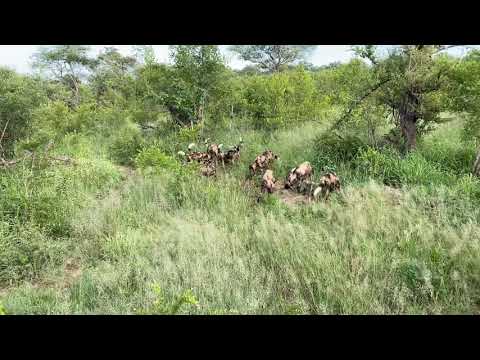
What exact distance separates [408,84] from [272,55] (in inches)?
631

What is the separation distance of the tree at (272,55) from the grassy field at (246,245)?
16.0m

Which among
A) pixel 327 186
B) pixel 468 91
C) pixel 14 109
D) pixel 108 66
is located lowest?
pixel 327 186

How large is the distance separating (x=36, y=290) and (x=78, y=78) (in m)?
19.5

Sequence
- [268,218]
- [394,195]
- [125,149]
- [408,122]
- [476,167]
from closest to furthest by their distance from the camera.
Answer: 1. [268,218]
2. [394,195]
3. [476,167]
4. [408,122]
5. [125,149]

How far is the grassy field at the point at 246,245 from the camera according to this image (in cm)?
234

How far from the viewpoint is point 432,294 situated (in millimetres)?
2205

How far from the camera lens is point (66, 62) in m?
18.4

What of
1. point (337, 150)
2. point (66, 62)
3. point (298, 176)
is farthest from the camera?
point (66, 62)

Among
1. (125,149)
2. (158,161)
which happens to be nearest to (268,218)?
(158,161)

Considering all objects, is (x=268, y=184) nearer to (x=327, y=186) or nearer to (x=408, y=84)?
(x=327, y=186)

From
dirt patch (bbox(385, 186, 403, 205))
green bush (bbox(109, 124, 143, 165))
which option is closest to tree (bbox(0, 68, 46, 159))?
green bush (bbox(109, 124, 143, 165))

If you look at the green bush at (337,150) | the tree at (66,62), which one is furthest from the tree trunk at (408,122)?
the tree at (66,62)

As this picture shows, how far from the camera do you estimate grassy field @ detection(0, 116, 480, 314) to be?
2.34 meters

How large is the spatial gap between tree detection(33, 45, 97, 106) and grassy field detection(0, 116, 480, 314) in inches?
606
